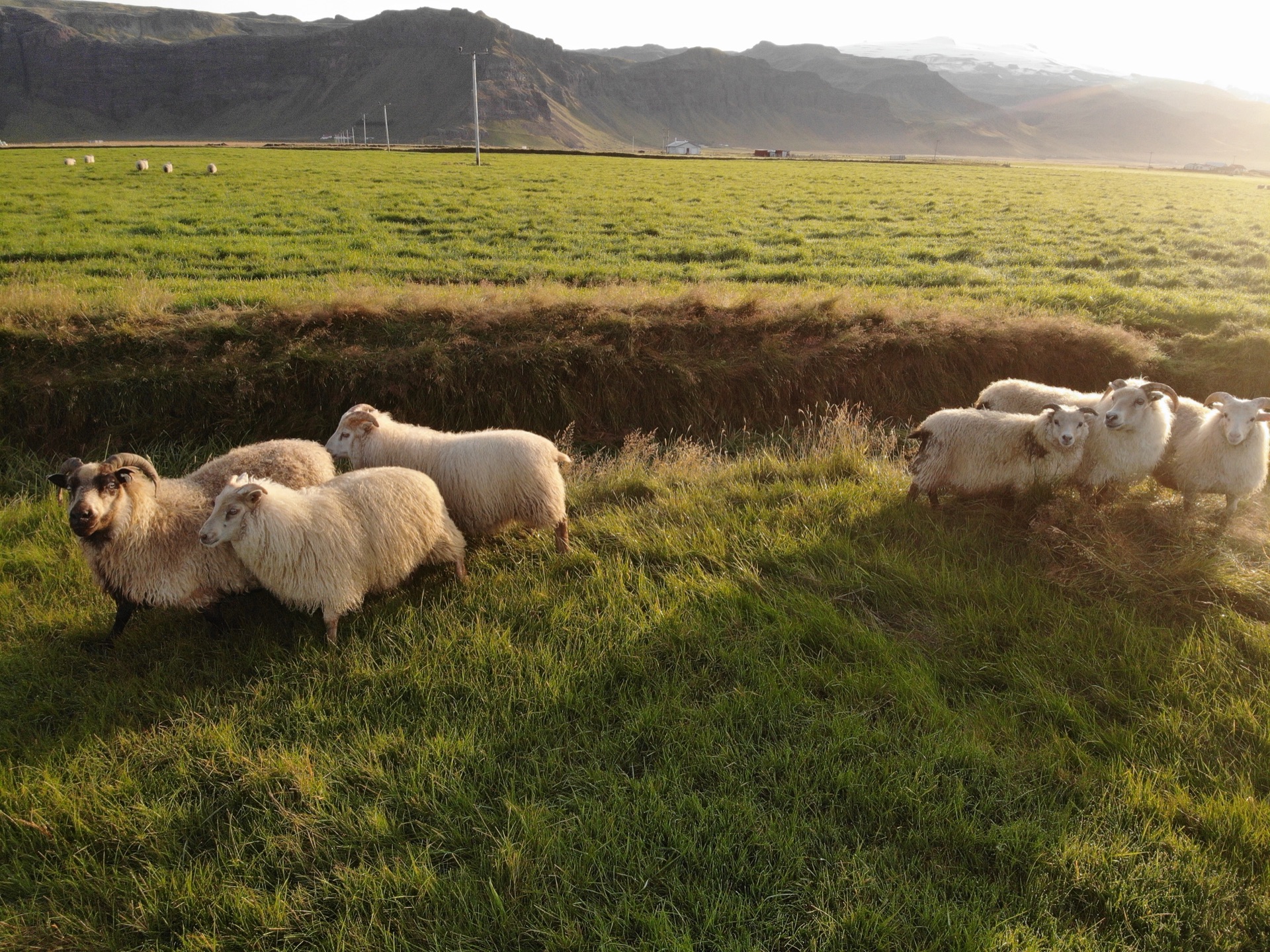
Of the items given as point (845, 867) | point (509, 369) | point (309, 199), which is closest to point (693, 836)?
point (845, 867)

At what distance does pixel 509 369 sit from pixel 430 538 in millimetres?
4456

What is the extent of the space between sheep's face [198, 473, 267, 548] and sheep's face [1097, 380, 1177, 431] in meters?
6.80

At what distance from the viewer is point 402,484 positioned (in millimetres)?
5027

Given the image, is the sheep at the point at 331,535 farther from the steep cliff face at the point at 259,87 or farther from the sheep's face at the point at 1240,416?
the steep cliff face at the point at 259,87

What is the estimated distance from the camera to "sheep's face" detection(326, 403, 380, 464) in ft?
19.6

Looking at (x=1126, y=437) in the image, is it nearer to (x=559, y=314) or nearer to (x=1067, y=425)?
(x=1067, y=425)

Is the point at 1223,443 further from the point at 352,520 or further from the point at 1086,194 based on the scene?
the point at 1086,194

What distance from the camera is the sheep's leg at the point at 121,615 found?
15.1ft

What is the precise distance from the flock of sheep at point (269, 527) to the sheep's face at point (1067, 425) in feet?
14.1

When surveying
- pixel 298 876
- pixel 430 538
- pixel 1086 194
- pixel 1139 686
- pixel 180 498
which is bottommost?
pixel 298 876

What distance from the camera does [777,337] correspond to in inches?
396

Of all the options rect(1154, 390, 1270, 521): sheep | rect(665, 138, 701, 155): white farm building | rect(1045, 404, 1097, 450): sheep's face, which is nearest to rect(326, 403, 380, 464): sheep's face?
rect(1045, 404, 1097, 450): sheep's face

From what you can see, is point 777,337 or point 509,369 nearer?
point 509,369

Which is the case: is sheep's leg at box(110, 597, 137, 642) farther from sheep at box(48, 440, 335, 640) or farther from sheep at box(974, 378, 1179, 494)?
sheep at box(974, 378, 1179, 494)
